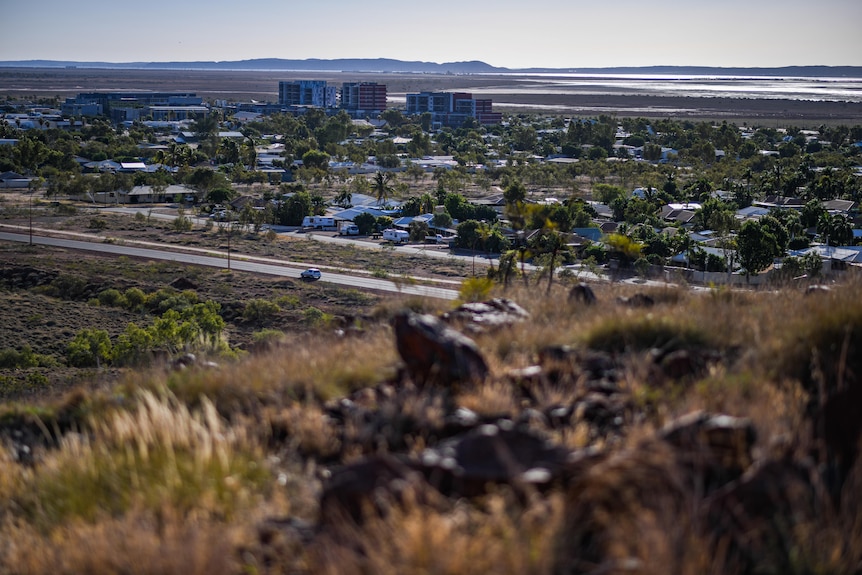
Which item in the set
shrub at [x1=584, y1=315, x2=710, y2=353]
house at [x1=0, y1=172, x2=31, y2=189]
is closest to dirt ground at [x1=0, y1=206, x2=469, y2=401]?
shrub at [x1=584, y1=315, x2=710, y2=353]

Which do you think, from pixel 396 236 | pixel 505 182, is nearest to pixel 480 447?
pixel 396 236

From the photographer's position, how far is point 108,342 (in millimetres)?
22734

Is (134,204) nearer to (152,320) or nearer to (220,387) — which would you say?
(152,320)

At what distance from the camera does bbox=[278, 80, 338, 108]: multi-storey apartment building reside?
6348 inches

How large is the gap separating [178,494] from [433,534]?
1798 millimetres

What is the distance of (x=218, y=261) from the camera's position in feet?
126

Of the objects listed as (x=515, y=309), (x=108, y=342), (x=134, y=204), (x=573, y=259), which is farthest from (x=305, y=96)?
(x=515, y=309)

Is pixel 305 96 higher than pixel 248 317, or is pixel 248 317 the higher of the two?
pixel 305 96

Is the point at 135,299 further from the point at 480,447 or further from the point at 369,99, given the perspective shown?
the point at 369,99

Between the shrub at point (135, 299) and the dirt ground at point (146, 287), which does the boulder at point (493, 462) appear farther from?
the shrub at point (135, 299)

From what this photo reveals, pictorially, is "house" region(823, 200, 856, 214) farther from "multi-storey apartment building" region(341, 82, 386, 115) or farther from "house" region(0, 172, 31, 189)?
"multi-storey apartment building" region(341, 82, 386, 115)

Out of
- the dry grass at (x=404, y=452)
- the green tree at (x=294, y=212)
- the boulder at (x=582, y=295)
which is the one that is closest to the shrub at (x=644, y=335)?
the dry grass at (x=404, y=452)

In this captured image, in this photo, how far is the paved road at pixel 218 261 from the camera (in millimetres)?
33062

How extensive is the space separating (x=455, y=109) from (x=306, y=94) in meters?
35.6
